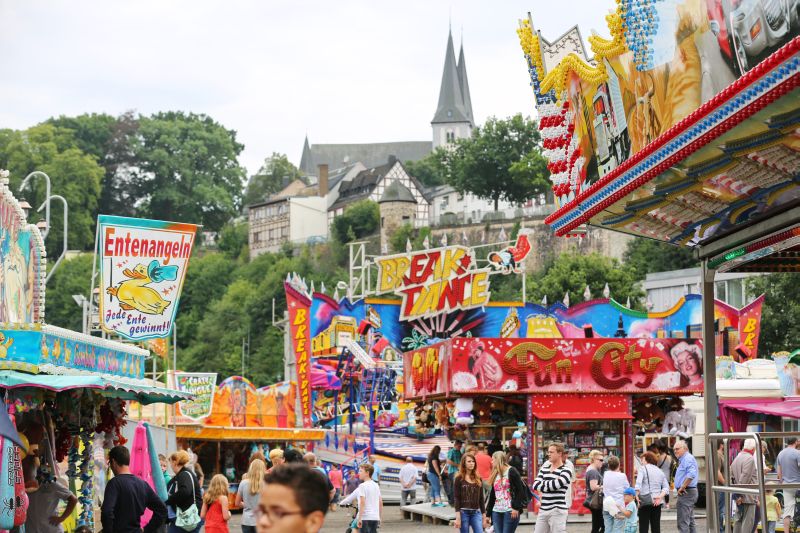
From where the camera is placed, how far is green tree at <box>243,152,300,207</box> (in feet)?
509

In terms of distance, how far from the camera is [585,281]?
83.6 m

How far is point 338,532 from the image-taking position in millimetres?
25672

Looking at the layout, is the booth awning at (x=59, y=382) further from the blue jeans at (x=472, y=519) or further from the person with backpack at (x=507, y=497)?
the person with backpack at (x=507, y=497)

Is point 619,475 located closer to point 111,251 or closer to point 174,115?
point 111,251

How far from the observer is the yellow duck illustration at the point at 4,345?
13.0m

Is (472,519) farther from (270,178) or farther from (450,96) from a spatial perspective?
(450,96)

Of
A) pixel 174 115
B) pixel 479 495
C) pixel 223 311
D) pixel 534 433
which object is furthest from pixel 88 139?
pixel 479 495

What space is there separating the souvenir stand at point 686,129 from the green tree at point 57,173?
329ft

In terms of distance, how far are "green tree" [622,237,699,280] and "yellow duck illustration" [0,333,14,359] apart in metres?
72.9

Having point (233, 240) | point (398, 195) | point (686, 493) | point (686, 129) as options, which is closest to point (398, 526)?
point (686, 493)

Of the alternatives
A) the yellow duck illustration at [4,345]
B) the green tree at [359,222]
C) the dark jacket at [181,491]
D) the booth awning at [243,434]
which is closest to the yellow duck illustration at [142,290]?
the dark jacket at [181,491]

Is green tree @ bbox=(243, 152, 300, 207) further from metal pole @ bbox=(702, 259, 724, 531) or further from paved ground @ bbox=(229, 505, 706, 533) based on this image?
metal pole @ bbox=(702, 259, 724, 531)

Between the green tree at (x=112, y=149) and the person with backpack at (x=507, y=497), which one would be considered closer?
the person with backpack at (x=507, y=497)

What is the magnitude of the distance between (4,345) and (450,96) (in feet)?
534
